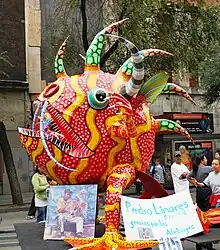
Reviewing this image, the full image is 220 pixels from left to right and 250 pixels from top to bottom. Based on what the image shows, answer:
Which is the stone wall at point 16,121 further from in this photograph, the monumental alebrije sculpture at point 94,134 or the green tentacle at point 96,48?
the monumental alebrije sculpture at point 94,134

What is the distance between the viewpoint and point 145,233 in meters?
6.66

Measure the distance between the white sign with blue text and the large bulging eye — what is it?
→ 1.40m

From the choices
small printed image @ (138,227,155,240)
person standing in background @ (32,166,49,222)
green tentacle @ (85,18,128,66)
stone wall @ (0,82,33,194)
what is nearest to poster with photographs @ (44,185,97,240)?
small printed image @ (138,227,155,240)

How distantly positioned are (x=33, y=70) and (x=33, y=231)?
16613 millimetres

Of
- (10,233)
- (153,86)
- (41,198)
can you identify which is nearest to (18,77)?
(10,233)

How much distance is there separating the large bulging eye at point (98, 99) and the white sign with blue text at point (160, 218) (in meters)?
1.40

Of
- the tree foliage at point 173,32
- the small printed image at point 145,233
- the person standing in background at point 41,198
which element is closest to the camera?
the small printed image at point 145,233

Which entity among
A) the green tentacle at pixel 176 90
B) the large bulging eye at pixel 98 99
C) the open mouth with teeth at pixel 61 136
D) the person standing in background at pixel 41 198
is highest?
the green tentacle at pixel 176 90

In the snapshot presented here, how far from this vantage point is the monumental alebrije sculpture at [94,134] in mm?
7051

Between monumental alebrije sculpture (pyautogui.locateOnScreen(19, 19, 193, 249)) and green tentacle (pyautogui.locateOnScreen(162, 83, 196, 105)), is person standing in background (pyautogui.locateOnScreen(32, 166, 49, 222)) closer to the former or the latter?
monumental alebrije sculpture (pyautogui.locateOnScreen(19, 19, 193, 249))

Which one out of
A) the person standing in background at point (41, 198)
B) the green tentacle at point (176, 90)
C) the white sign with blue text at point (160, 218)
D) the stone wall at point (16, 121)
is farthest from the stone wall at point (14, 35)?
the white sign with blue text at point (160, 218)

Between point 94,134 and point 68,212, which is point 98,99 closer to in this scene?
point 94,134

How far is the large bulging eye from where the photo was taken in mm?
7137

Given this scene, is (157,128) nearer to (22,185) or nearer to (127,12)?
(127,12)
